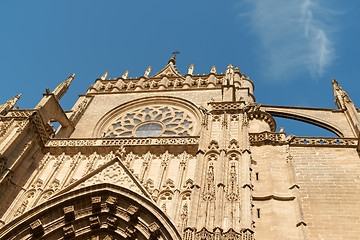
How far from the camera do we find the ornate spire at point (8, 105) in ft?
49.1

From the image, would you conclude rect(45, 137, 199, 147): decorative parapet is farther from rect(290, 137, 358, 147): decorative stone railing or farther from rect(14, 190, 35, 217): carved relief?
rect(290, 137, 358, 147): decorative stone railing

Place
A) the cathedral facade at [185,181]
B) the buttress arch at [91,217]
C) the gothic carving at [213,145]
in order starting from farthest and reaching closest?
1. the gothic carving at [213,145]
2. the buttress arch at [91,217]
3. the cathedral facade at [185,181]

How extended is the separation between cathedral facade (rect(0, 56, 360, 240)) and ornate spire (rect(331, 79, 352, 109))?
0.39 meters

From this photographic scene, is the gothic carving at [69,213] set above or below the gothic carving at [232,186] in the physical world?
→ below

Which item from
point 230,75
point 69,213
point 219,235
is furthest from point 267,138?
point 230,75

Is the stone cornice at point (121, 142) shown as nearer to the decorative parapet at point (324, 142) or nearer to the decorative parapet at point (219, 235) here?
the decorative parapet at point (324, 142)

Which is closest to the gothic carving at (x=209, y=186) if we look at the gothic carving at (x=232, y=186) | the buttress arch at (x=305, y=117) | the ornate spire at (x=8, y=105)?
the gothic carving at (x=232, y=186)

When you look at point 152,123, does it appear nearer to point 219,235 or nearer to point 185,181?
point 185,181

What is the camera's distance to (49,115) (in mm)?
15711

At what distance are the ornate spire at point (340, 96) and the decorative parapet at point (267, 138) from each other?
16.2 ft

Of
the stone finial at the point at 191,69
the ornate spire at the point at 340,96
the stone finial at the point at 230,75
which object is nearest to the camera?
the ornate spire at the point at 340,96

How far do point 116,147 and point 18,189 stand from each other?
131 inches

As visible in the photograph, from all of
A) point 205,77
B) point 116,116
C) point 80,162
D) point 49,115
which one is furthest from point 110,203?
point 205,77

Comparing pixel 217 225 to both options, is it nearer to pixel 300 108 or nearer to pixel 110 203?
pixel 110 203
